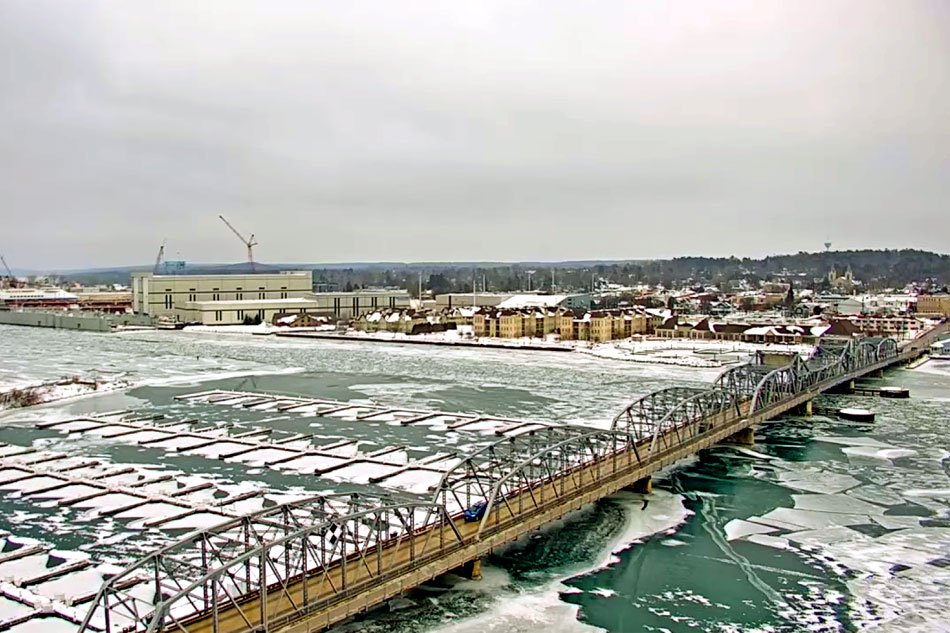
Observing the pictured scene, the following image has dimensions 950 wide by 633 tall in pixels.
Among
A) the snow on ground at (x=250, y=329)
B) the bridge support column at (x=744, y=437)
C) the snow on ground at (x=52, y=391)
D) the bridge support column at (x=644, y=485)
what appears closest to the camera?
the bridge support column at (x=644, y=485)

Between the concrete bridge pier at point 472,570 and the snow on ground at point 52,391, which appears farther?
the snow on ground at point 52,391

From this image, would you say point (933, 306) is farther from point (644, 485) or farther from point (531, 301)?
point (644, 485)

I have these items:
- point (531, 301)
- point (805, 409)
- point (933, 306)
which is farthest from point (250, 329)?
point (933, 306)

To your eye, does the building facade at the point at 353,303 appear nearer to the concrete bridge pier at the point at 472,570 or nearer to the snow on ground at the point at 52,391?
the snow on ground at the point at 52,391

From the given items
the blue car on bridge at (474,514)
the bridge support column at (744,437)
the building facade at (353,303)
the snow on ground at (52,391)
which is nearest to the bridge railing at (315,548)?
the blue car on bridge at (474,514)

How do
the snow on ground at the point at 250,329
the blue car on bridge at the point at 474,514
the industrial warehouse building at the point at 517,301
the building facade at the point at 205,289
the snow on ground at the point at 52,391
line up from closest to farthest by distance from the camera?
1. the blue car on bridge at the point at 474,514
2. the snow on ground at the point at 52,391
3. the snow on ground at the point at 250,329
4. the industrial warehouse building at the point at 517,301
5. the building facade at the point at 205,289
